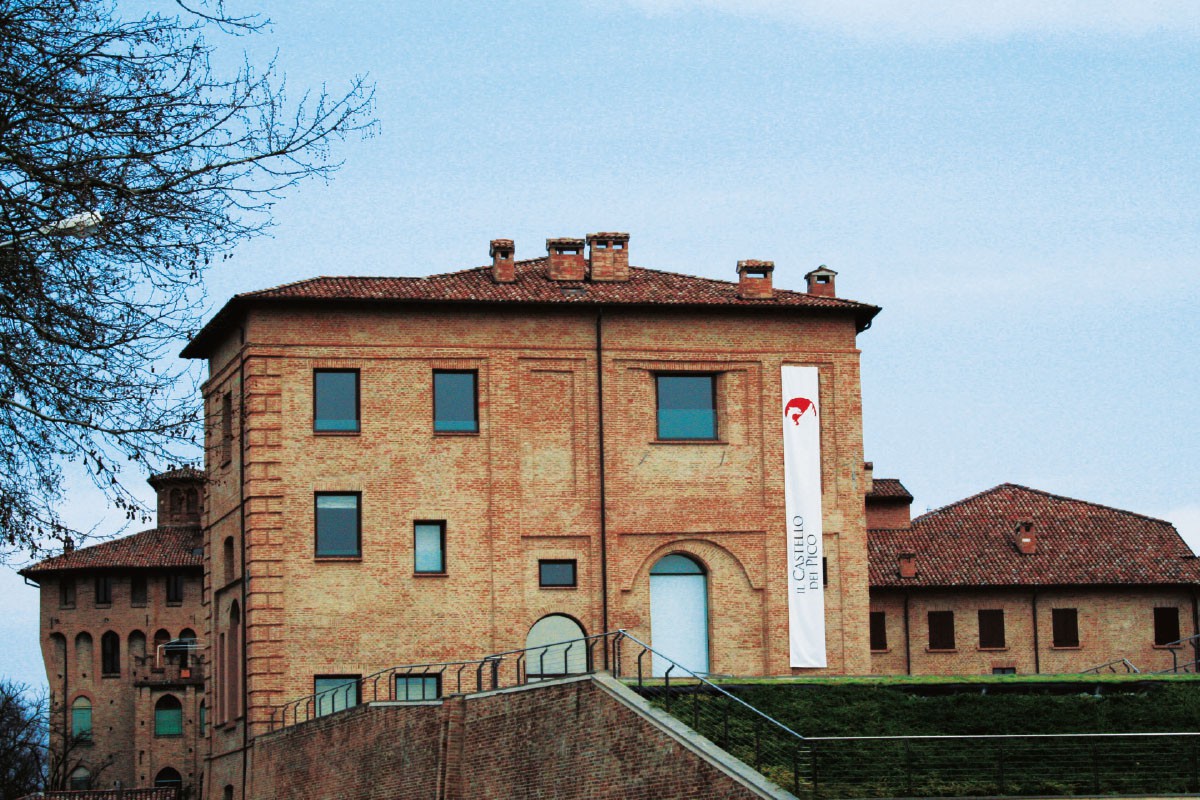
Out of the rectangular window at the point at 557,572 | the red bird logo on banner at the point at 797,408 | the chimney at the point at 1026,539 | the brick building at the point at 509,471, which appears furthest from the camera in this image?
the chimney at the point at 1026,539

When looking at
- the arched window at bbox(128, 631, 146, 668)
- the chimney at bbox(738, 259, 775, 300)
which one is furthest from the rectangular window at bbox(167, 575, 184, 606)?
the chimney at bbox(738, 259, 775, 300)

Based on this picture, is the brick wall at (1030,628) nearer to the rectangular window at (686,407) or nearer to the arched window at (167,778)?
the rectangular window at (686,407)

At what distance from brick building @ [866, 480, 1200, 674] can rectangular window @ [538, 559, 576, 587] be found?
72.5 ft

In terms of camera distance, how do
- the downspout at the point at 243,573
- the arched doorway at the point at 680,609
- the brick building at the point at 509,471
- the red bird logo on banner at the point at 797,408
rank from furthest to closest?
the red bird logo on banner at the point at 797,408, the arched doorway at the point at 680,609, the downspout at the point at 243,573, the brick building at the point at 509,471

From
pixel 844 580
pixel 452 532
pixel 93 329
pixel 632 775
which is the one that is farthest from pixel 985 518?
pixel 93 329

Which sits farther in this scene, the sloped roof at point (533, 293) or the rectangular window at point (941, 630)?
the rectangular window at point (941, 630)

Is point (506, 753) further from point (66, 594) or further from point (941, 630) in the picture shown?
point (66, 594)

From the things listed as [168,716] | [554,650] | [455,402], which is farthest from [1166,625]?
[168,716]

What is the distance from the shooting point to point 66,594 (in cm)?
8369

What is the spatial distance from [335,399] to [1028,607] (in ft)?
95.1

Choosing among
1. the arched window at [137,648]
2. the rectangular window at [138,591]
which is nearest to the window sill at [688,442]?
the rectangular window at [138,591]

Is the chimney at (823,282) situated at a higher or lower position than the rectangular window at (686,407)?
higher

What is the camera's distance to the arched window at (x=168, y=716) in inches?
3228

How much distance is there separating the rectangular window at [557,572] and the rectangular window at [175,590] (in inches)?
1798
